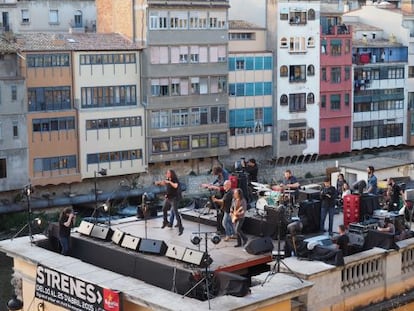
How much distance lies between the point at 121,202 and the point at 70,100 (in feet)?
22.4

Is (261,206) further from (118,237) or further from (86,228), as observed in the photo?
(86,228)

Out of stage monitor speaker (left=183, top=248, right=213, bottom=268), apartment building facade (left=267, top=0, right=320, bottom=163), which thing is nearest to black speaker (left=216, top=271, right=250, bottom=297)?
stage monitor speaker (left=183, top=248, right=213, bottom=268)

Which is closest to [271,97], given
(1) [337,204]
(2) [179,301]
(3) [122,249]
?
(1) [337,204]

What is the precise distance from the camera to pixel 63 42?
54.8 metres

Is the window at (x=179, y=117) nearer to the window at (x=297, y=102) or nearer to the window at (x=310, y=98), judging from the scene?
the window at (x=297, y=102)

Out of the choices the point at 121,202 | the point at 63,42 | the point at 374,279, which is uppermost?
the point at 63,42

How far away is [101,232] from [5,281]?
20.9 m

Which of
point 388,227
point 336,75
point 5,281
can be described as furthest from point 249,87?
point 388,227

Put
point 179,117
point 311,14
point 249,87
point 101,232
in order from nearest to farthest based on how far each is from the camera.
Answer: point 101,232 → point 179,117 → point 249,87 → point 311,14

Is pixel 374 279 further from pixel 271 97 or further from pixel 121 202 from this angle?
pixel 271 97

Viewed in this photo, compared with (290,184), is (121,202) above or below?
below

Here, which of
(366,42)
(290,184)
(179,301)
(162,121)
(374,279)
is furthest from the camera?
(366,42)

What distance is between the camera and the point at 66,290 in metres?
16.8

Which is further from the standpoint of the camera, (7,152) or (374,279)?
(7,152)
